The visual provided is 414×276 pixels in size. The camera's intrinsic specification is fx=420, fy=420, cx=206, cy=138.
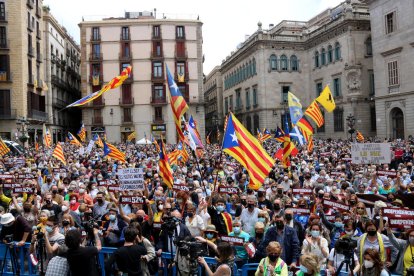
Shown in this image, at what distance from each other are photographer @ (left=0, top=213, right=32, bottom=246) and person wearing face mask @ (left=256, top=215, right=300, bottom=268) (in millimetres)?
4223

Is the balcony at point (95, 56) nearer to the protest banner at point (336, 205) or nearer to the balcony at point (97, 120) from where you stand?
the balcony at point (97, 120)

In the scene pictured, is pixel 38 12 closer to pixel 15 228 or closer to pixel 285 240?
pixel 15 228

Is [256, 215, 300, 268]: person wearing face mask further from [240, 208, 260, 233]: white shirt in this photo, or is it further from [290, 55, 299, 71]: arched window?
[290, 55, 299, 71]: arched window

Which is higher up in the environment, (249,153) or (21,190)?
(249,153)

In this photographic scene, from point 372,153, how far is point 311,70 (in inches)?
1612

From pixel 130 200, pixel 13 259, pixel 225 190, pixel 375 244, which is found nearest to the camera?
pixel 375 244

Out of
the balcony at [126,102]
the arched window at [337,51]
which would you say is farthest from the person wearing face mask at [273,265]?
the balcony at [126,102]

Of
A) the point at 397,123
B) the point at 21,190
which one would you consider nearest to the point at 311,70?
the point at 397,123

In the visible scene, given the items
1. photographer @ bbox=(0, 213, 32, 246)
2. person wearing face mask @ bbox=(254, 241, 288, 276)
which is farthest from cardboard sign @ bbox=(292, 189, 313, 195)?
photographer @ bbox=(0, 213, 32, 246)

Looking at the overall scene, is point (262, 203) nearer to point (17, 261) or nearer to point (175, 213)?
point (175, 213)

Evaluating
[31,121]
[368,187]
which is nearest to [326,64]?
[31,121]

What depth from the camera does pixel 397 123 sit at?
36.3 m

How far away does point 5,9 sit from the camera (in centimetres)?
3872

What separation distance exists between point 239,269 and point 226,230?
174cm
